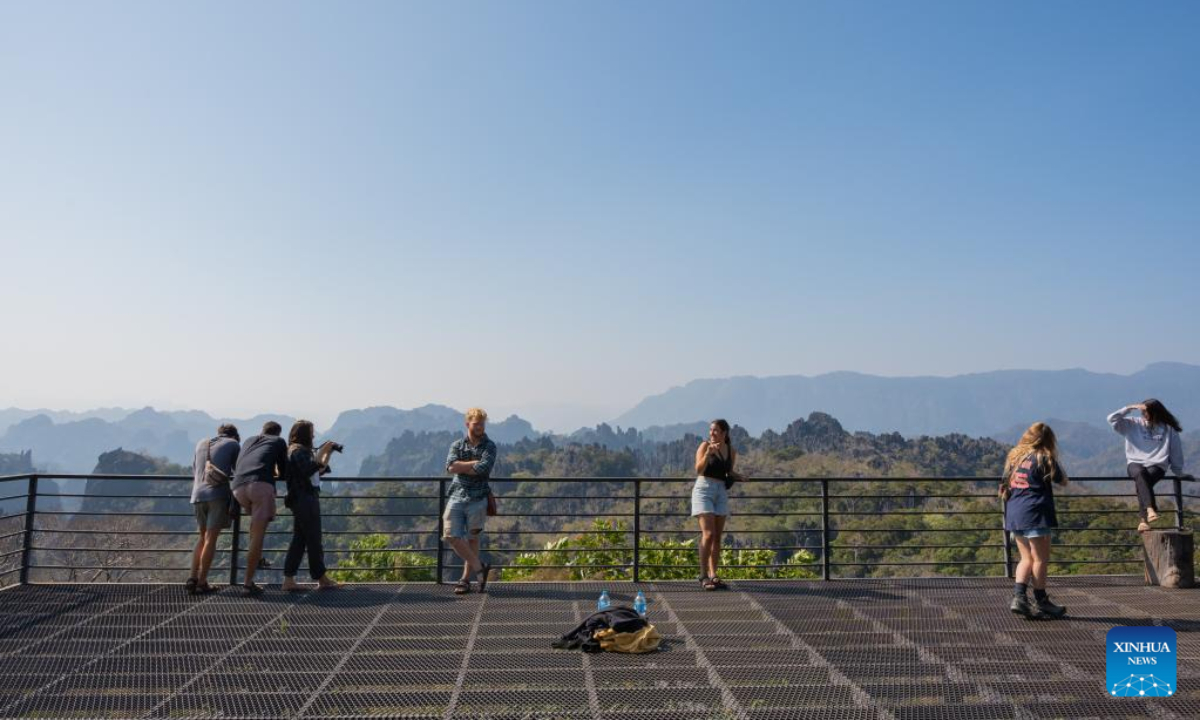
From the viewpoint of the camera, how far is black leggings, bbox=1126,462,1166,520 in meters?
8.68

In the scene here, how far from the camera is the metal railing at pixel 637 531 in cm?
820

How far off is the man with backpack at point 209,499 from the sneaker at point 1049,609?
7583 mm

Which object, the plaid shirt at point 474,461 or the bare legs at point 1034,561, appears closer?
the bare legs at point 1034,561

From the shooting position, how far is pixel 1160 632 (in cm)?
627

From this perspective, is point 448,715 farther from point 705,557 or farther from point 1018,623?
point 1018,623

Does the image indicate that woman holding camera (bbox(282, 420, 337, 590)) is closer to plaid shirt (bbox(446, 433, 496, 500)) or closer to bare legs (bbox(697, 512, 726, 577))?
plaid shirt (bbox(446, 433, 496, 500))

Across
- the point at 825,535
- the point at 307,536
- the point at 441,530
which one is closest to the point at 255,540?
the point at 307,536

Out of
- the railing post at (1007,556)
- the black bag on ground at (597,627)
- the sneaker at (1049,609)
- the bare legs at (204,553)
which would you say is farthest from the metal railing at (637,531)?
the black bag on ground at (597,627)

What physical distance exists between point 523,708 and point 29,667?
11.6ft

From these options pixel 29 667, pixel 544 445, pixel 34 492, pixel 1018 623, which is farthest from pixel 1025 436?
pixel 544 445

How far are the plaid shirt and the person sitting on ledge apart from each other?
4.82 m

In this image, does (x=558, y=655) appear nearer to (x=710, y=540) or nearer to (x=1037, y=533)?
(x=710, y=540)

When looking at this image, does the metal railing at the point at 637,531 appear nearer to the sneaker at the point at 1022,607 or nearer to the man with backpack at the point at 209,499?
the man with backpack at the point at 209,499

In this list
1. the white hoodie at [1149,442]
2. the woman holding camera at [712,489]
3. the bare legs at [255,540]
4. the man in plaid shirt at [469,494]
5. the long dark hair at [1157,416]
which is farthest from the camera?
the white hoodie at [1149,442]
